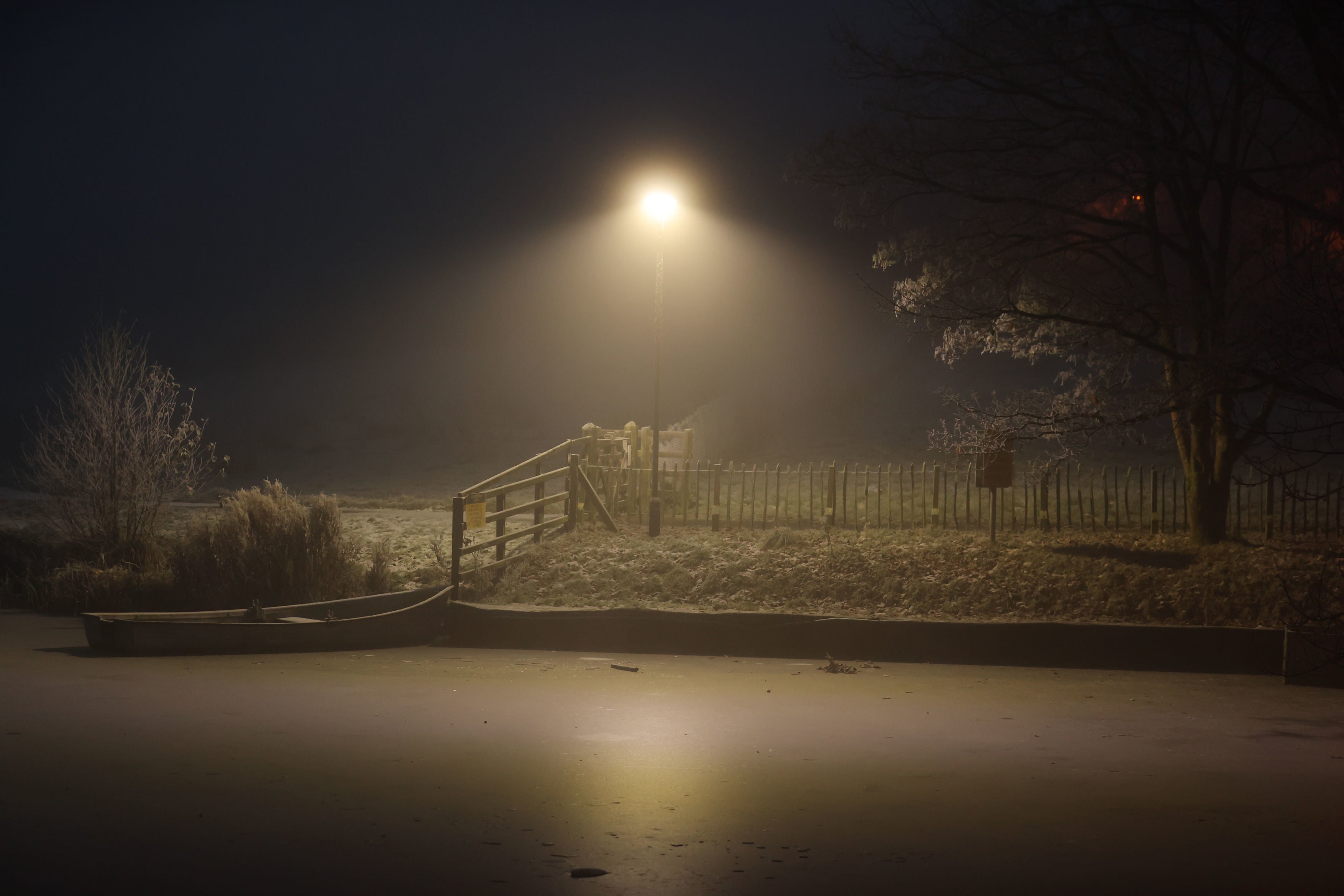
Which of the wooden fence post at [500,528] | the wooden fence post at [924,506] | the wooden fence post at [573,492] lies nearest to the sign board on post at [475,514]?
the wooden fence post at [500,528]

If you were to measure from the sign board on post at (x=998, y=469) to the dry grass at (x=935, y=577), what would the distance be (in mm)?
844

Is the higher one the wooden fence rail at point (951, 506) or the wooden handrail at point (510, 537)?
the wooden fence rail at point (951, 506)

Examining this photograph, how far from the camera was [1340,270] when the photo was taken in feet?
42.5

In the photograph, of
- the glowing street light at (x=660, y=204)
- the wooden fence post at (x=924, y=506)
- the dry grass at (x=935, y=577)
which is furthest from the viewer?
the wooden fence post at (x=924, y=506)

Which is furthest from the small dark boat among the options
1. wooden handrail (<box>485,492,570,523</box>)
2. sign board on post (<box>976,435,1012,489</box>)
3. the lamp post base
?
sign board on post (<box>976,435,1012,489</box>)

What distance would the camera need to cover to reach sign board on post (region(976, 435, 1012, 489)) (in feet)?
54.4

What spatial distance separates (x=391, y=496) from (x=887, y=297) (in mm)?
20756

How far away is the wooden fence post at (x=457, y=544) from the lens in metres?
16.0

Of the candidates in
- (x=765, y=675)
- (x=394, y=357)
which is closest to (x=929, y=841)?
(x=765, y=675)

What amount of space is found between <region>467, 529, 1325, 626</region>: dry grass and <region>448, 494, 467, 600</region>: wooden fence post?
399 mm

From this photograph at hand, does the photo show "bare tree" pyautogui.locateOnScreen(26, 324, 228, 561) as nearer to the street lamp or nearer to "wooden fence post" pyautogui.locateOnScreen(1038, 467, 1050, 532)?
the street lamp

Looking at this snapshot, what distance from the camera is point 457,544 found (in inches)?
632

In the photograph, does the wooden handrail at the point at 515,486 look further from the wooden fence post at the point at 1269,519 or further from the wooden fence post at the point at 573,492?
the wooden fence post at the point at 1269,519

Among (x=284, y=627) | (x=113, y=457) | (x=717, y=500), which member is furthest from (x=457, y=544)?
(x=113, y=457)
